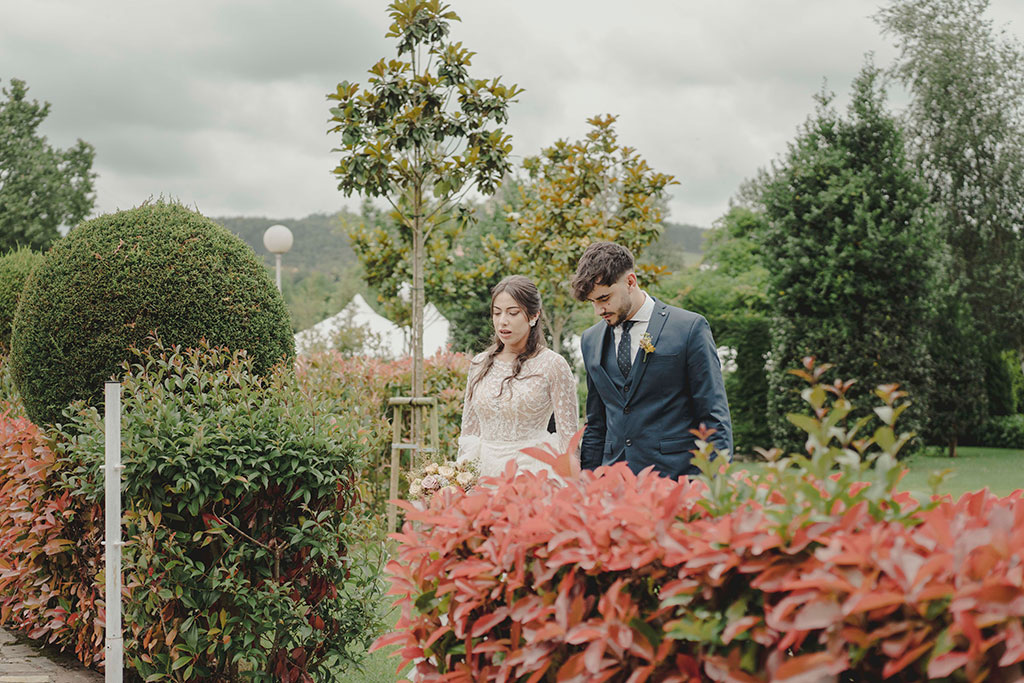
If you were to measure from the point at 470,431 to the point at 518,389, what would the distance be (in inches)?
20.6

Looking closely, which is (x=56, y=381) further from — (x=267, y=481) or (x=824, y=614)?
(x=824, y=614)

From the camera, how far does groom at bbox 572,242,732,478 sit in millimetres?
3844

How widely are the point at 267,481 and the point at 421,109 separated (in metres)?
3.92

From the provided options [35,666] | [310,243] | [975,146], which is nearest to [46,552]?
[35,666]

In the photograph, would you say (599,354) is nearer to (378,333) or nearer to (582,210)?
(582,210)

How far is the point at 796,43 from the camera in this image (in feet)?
73.1

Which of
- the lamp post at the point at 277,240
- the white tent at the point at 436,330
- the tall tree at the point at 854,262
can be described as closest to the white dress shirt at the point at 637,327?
the tall tree at the point at 854,262

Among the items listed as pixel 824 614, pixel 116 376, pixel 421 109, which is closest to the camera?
pixel 824 614

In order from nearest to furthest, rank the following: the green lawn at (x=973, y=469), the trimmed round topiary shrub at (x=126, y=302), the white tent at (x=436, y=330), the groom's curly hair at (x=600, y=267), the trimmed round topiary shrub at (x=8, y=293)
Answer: the groom's curly hair at (x=600, y=267)
the trimmed round topiary shrub at (x=126, y=302)
the trimmed round topiary shrub at (x=8, y=293)
the green lawn at (x=973, y=469)
the white tent at (x=436, y=330)

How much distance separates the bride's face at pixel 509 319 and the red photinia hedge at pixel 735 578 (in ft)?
7.92

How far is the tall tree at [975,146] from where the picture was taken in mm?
21188

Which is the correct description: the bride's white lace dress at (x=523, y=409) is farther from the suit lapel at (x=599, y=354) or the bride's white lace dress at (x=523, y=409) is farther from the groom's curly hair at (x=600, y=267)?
the groom's curly hair at (x=600, y=267)

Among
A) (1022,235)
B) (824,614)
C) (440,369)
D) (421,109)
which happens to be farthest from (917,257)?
(824,614)

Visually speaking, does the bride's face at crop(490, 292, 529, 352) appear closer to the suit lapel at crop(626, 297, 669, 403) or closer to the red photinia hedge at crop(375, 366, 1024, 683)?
the suit lapel at crop(626, 297, 669, 403)
